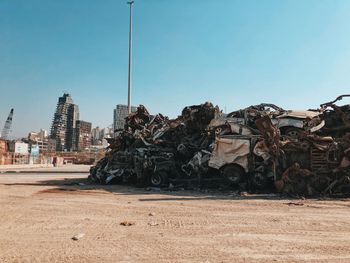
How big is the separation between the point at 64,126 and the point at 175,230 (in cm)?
12840

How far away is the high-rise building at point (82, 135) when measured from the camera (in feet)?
436

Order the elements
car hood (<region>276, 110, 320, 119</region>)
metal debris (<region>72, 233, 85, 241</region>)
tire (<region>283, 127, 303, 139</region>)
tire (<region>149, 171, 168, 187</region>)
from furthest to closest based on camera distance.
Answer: tire (<region>149, 171, 168, 187</region>), car hood (<region>276, 110, 320, 119</region>), tire (<region>283, 127, 303, 139</region>), metal debris (<region>72, 233, 85, 241</region>)

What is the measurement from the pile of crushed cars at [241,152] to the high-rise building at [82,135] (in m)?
112

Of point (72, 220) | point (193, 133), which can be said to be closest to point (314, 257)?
point (72, 220)

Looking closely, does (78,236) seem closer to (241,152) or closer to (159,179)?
(241,152)

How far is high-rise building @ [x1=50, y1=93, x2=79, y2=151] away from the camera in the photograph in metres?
130

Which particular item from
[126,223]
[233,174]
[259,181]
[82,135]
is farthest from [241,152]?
[82,135]

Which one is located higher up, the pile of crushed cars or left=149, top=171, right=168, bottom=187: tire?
the pile of crushed cars

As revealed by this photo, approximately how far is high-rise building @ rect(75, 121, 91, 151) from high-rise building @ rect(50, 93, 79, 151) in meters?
1.51

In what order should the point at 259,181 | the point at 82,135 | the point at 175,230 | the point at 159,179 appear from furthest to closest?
the point at 82,135 → the point at 159,179 → the point at 259,181 → the point at 175,230

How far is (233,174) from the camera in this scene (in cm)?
1600

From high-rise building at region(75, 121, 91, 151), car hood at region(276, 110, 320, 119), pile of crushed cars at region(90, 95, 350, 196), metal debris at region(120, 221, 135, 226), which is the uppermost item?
high-rise building at region(75, 121, 91, 151)

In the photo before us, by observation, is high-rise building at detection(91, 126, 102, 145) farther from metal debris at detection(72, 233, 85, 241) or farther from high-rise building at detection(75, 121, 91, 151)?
metal debris at detection(72, 233, 85, 241)

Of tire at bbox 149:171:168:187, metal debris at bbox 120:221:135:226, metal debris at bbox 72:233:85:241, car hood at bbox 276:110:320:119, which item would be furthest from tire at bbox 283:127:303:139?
metal debris at bbox 72:233:85:241
